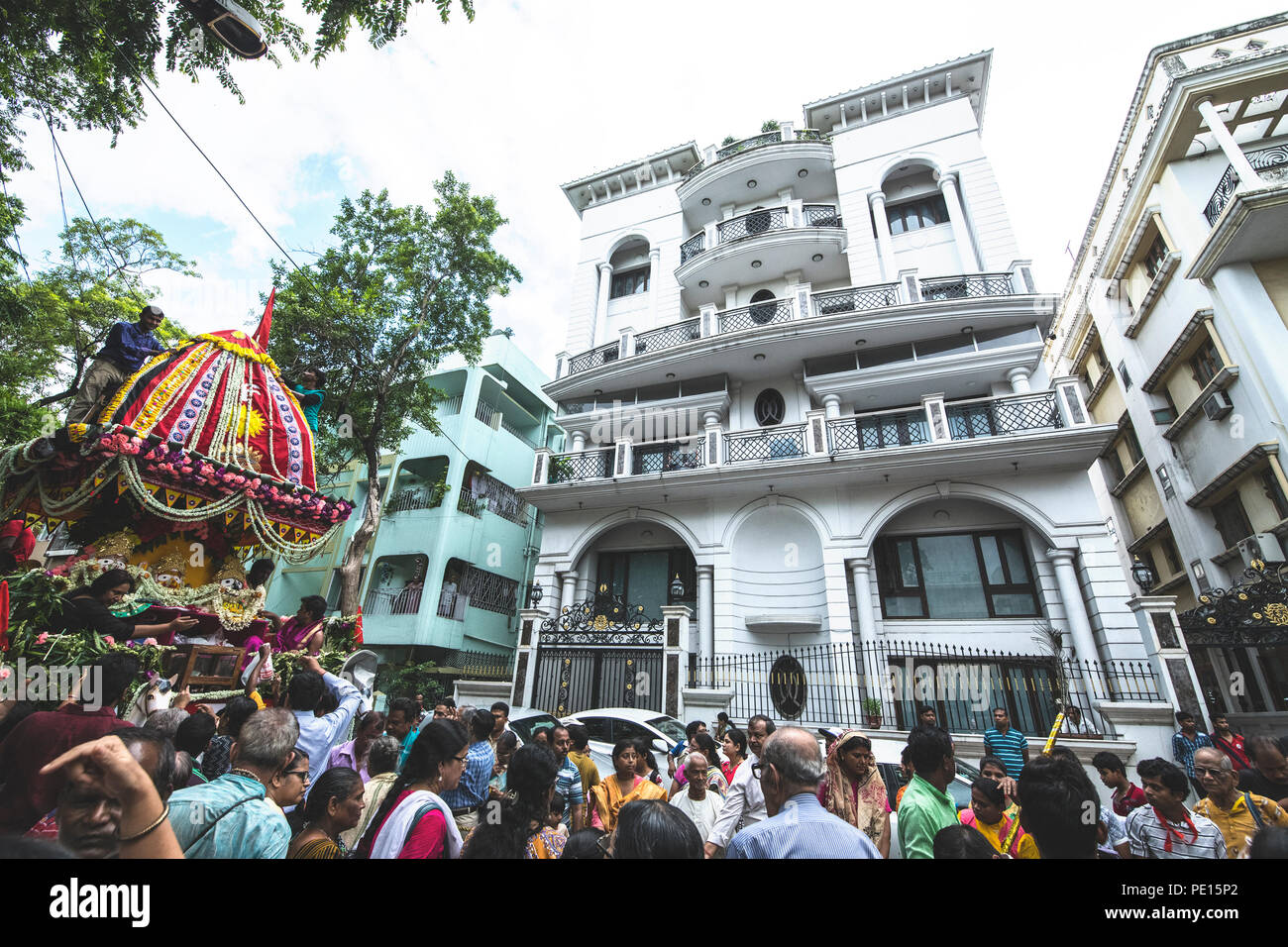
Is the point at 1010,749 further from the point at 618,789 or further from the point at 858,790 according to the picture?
the point at 618,789

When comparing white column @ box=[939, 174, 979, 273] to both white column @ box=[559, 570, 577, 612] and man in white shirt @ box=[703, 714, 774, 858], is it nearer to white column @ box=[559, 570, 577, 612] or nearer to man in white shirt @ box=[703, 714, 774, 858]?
white column @ box=[559, 570, 577, 612]

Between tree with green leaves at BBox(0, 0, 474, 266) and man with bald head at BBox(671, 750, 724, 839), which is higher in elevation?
tree with green leaves at BBox(0, 0, 474, 266)

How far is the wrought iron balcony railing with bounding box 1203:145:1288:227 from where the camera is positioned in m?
11.3

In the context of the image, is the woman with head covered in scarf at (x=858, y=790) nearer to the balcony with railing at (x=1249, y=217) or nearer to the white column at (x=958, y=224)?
the balcony with railing at (x=1249, y=217)

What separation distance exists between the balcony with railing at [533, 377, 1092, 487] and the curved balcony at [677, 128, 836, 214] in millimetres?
9508

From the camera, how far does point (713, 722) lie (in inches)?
391

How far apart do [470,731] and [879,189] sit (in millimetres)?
18488

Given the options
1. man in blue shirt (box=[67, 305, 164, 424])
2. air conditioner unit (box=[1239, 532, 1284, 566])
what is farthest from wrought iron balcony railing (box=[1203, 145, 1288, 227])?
man in blue shirt (box=[67, 305, 164, 424])

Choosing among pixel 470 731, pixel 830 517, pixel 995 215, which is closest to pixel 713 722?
pixel 830 517

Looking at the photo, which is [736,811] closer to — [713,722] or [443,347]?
[713,722]

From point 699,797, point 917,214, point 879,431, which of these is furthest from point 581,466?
point 917,214

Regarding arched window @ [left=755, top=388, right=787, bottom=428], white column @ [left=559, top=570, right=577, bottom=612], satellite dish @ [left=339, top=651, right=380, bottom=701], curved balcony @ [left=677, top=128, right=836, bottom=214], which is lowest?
satellite dish @ [left=339, top=651, right=380, bottom=701]

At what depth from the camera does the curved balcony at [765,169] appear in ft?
58.5
